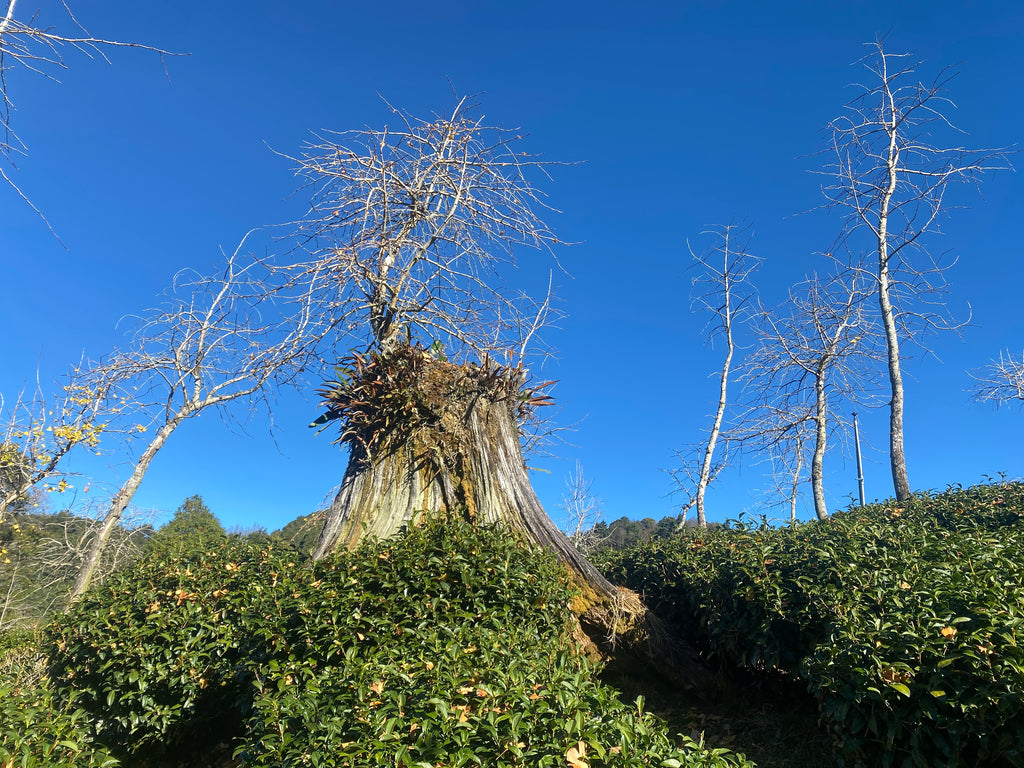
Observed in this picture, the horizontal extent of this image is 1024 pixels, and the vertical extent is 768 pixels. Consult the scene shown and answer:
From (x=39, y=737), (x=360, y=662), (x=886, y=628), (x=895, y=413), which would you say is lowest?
(x=39, y=737)

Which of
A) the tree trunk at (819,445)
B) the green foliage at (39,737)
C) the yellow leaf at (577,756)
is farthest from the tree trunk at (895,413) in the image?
the green foliage at (39,737)

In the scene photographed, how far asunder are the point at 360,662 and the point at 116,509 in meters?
10.0

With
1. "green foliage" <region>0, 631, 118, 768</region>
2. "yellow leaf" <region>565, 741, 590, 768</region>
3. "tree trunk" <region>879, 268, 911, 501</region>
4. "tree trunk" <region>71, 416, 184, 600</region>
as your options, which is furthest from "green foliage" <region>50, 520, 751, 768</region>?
"tree trunk" <region>879, 268, 911, 501</region>

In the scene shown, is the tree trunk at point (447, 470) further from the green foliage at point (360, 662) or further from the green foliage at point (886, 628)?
the green foliage at point (886, 628)

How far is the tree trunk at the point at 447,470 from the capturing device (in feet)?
19.3

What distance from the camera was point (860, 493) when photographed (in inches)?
682

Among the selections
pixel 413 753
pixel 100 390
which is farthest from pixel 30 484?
pixel 413 753

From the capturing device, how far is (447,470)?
21.3 feet

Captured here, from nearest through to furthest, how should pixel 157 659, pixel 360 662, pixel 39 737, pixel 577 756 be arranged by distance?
pixel 577 756, pixel 39 737, pixel 360 662, pixel 157 659

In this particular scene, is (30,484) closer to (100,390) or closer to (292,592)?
(100,390)

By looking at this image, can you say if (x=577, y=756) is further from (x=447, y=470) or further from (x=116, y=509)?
(x=116, y=509)

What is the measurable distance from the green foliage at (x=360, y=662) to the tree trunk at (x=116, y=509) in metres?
5.81

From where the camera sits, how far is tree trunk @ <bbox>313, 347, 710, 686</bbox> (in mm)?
5895

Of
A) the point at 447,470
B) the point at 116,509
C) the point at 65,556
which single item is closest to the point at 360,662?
the point at 447,470
